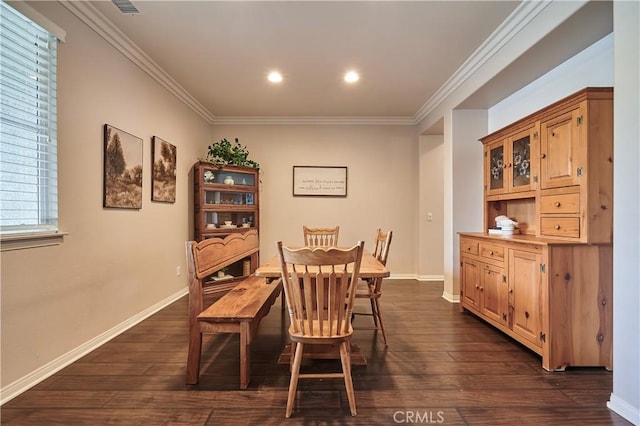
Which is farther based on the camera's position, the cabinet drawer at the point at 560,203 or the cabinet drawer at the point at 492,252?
the cabinet drawer at the point at 492,252

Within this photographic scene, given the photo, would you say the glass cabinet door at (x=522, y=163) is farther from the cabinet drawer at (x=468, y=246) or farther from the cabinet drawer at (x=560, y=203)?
the cabinet drawer at (x=468, y=246)

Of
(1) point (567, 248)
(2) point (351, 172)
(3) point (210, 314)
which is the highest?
(2) point (351, 172)

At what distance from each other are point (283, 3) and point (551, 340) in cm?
314

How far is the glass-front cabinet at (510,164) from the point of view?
2777 millimetres

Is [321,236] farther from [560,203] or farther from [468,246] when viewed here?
[560,203]

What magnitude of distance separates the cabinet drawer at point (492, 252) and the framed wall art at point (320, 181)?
101 inches

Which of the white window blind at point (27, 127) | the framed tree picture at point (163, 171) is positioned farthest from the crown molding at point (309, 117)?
the framed tree picture at point (163, 171)

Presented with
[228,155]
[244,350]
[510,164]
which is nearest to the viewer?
[244,350]

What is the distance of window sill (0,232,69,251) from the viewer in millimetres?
1791

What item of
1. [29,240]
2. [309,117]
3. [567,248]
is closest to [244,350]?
[29,240]

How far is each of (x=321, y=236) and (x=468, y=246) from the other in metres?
1.71

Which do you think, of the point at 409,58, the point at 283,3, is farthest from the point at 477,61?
the point at 283,3

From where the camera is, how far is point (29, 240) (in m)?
1.94

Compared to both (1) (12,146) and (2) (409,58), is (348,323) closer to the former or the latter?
(1) (12,146)
